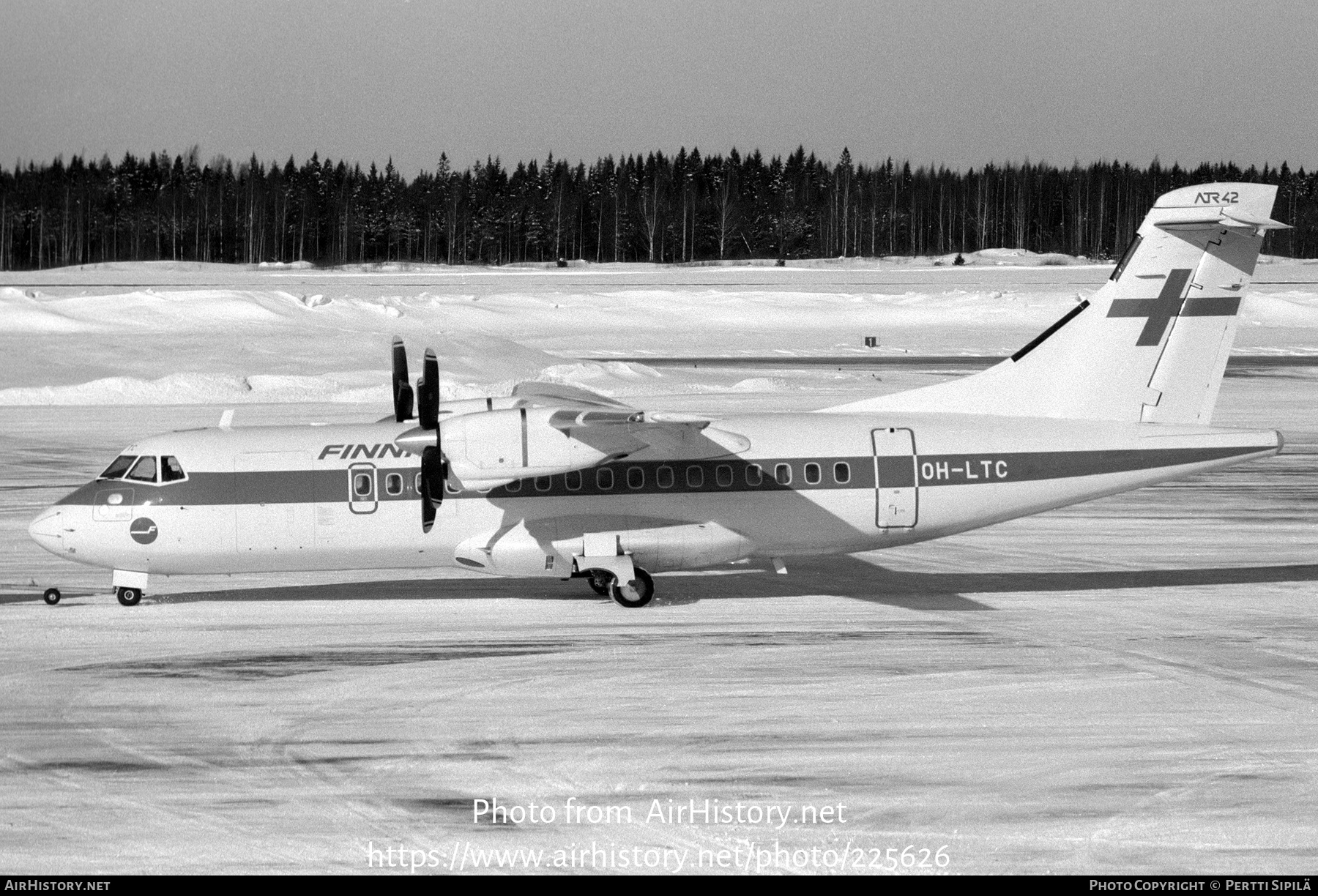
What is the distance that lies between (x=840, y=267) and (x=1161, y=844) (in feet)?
435

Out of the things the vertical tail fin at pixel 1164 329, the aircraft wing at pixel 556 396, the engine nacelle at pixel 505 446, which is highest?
the vertical tail fin at pixel 1164 329

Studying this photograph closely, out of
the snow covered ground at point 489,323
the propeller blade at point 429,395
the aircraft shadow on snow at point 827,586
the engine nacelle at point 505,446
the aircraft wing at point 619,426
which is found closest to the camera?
the engine nacelle at point 505,446

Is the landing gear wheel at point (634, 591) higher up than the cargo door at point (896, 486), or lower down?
lower down

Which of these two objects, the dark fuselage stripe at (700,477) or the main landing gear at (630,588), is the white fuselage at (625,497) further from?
the main landing gear at (630,588)

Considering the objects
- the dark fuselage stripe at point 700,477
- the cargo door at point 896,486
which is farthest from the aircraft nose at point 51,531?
the cargo door at point 896,486

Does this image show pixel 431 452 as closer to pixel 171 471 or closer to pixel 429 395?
pixel 429 395

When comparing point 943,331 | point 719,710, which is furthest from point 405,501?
point 943,331

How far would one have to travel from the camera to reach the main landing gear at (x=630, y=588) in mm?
19766

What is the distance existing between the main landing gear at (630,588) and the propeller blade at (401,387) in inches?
145

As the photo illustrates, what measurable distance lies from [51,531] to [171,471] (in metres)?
1.85

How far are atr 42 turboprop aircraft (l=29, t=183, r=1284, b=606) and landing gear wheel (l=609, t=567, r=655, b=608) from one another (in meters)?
0.04

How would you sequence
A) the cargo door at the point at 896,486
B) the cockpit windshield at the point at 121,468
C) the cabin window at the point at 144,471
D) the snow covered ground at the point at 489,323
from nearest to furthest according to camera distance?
the cabin window at the point at 144,471 → the cockpit windshield at the point at 121,468 → the cargo door at the point at 896,486 → the snow covered ground at the point at 489,323

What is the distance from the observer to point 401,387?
790 inches

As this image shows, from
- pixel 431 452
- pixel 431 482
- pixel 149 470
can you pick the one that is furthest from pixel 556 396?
pixel 149 470
